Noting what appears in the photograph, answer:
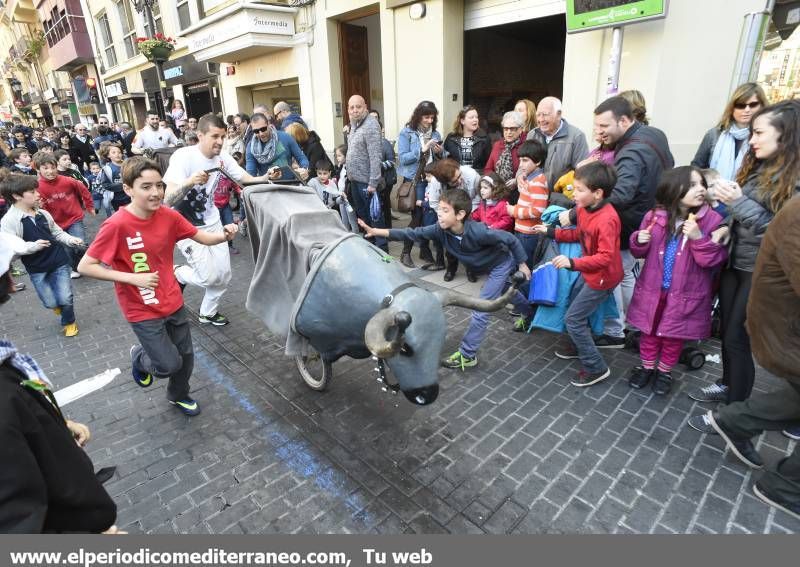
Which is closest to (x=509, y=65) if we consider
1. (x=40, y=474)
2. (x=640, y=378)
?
(x=640, y=378)

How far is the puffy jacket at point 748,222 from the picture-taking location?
280 cm

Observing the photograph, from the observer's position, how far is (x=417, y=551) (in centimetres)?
229

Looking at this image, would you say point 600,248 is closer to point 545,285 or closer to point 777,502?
point 545,285

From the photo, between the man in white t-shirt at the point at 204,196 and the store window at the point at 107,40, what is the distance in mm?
23275

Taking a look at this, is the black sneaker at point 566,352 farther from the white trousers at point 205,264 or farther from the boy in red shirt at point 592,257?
the white trousers at point 205,264

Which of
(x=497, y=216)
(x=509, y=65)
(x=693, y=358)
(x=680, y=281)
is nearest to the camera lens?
(x=680, y=281)

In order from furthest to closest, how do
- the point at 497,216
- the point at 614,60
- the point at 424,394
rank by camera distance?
the point at 614,60, the point at 497,216, the point at 424,394

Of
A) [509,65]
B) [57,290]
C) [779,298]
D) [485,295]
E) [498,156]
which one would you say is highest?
[509,65]

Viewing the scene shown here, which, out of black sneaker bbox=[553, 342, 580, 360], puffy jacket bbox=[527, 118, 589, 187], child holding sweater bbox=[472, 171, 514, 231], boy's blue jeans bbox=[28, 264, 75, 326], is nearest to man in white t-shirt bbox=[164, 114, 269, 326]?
boy's blue jeans bbox=[28, 264, 75, 326]

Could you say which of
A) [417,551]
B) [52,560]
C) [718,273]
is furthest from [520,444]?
[52,560]

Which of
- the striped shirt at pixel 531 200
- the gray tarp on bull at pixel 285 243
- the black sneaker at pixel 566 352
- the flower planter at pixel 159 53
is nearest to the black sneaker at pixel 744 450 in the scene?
the black sneaker at pixel 566 352

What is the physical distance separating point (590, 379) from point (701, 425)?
0.84m

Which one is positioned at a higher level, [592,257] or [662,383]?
[592,257]

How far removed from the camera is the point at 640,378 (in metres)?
3.79
